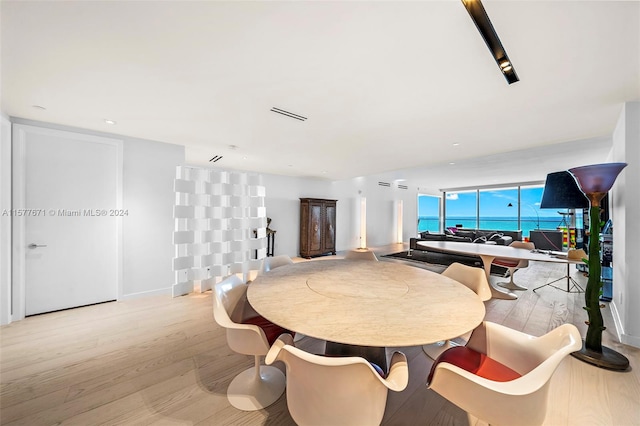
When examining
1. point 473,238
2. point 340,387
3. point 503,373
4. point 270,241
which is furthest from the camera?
point 473,238

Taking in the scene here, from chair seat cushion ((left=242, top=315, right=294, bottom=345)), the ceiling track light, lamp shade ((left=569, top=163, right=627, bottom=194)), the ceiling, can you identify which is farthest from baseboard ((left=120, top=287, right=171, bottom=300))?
lamp shade ((left=569, top=163, right=627, bottom=194))

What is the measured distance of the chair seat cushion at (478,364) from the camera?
1250mm

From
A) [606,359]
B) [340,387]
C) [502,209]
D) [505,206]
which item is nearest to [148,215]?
[340,387]

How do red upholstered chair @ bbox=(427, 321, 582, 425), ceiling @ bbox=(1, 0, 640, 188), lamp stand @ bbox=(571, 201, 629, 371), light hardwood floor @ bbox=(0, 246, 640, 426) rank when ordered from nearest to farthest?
1. red upholstered chair @ bbox=(427, 321, 582, 425)
2. ceiling @ bbox=(1, 0, 640, 188)
3. light hardwood floor @ bbox=(0, 246, 640, 426)
4. lamp stand @ bbox=(571, 201, 629, 371)

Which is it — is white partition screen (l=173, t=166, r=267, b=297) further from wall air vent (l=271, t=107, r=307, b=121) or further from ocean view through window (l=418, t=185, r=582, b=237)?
ocean view through window (l=418, t=185, r=582, b=237)

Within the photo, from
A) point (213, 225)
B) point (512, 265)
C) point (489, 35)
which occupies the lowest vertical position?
point (512, 265)

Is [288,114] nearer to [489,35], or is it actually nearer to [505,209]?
[489,35]

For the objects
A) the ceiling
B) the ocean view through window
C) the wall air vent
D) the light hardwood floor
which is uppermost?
the ceiling

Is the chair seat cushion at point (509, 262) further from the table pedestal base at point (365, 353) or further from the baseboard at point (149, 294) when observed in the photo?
the baseboard at point (149, 294)

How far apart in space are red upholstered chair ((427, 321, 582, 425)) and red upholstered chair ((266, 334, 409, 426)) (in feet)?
0.82

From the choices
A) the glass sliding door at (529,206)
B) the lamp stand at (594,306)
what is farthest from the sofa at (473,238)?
the lamp stand at (594,306)

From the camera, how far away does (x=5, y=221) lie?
109 inches

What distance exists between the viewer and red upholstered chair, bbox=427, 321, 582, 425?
0.93 meters

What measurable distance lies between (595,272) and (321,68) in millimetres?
3102
